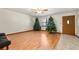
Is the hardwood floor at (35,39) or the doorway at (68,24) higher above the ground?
the doorway at (68,24)

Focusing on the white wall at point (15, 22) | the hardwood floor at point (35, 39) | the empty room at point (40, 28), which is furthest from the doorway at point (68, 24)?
the white wall at point (15, 22)

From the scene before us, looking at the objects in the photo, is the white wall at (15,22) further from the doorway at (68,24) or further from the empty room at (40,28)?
the doorway at (68,24)

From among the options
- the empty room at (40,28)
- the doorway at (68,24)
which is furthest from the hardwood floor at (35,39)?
the doorway at (68,24)

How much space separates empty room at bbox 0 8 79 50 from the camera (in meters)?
1.04

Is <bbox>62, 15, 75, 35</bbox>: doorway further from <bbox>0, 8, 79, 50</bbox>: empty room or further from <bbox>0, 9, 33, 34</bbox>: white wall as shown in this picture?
<bbox>0, 9, 33, 34</bbox>: white wall

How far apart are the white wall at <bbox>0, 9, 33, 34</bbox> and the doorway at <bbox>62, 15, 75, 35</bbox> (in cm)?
50

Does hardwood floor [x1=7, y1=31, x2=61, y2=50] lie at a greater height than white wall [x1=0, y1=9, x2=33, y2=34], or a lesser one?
lesser

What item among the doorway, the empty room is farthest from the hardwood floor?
the doorway

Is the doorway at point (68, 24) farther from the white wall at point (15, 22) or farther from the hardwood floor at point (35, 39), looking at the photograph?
the white wall at point (15, 22)

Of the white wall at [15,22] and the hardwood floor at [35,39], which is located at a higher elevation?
the white wall at [15,22]

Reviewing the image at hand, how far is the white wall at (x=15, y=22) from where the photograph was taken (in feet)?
3.40
